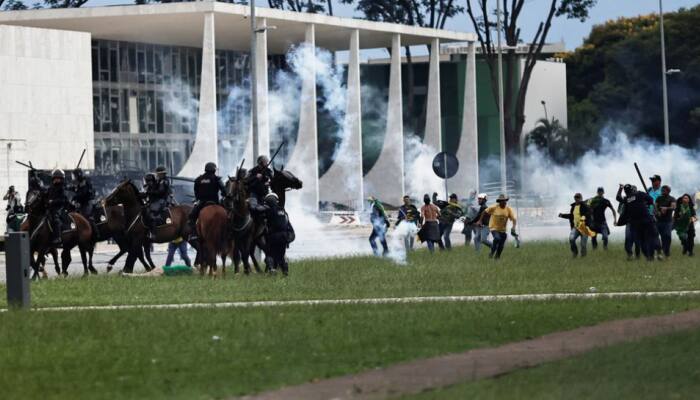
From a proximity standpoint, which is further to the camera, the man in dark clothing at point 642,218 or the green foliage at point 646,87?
the green foliage at point 646,87

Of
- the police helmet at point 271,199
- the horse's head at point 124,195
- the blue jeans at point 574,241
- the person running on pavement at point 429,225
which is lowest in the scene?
the blue jeans at point 574,241

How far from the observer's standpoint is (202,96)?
7431cm

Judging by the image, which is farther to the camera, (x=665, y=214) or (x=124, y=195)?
(x=665, y=214)

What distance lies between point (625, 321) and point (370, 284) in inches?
352

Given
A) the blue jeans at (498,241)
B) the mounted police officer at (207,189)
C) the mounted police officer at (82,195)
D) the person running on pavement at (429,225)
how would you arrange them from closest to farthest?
1. the mounted police officer at (207,189)
2. the mounted police officer at (82,195)
3. the blue jeans at (498,241)
4. the person running on pavement at (429,225)

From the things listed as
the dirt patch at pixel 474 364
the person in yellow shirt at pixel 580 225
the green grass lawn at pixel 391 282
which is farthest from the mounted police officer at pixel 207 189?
the dirt patch at pixel 474 364

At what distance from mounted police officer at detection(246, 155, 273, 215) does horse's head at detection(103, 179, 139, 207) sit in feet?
9.94

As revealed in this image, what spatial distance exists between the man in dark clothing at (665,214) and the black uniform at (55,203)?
12953 millimetres

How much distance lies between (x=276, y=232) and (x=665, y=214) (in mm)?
9873

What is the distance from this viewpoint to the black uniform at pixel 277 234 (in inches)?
1190

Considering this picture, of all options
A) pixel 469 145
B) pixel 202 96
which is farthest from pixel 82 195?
pixel 469 145

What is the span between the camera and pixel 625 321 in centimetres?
1888

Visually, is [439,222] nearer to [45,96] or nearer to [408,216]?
[408,216]

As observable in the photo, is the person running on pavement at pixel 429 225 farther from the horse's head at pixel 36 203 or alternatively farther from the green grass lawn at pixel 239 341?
the green grass lawn at pixel 239 341
